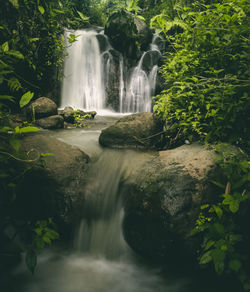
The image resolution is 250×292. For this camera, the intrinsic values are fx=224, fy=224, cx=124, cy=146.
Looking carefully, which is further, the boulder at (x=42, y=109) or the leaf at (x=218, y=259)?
the boulder at (x=42, y=109)

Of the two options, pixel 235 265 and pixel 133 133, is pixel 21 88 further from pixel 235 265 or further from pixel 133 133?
pixel 235 265

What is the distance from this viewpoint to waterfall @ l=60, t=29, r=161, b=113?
822 cm

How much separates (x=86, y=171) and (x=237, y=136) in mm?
2067

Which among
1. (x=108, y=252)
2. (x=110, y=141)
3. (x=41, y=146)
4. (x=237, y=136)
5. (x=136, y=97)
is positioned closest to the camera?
(x=237, y=136)

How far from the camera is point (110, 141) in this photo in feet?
13.0

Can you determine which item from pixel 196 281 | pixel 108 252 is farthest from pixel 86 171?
pixel 196 281


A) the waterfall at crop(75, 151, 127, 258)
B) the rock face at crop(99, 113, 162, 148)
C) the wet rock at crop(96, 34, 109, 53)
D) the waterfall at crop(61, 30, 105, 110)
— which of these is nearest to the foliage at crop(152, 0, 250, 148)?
the rock face at crop(99, 113, 162, 148)

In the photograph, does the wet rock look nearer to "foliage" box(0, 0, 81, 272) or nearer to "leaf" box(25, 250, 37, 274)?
"foliage" box(0, 0, 81, 272)

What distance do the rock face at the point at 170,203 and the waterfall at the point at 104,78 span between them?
18.5ft

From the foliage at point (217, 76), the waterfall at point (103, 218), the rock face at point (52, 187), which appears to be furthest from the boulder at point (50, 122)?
the foliage at point (217, 76)

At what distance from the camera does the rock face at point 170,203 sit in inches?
95.7

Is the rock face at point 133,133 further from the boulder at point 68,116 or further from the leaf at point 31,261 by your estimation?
the leaf at point 31,261

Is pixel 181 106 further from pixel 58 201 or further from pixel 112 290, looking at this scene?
pixel 112 290

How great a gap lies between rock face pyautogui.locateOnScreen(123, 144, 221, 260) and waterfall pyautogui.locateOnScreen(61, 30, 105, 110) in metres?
5.85
